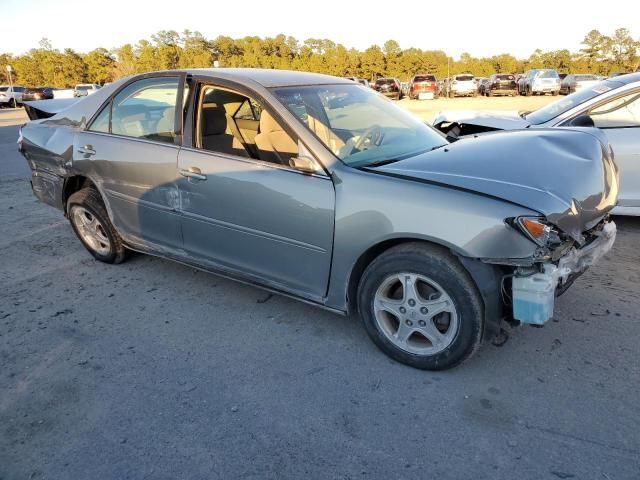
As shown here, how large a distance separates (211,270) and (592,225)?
2.53 m

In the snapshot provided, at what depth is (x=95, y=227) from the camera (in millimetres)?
4512

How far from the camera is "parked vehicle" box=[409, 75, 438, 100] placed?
1272 inches

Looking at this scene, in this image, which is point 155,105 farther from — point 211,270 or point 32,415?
point 32,415

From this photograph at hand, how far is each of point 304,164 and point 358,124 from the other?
849 mm

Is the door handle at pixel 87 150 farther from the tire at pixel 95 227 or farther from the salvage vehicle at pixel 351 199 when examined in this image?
the tire at pixel 95 227

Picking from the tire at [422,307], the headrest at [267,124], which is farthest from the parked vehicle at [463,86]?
the tire at [422,307]

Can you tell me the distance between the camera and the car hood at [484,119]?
5.37 meters

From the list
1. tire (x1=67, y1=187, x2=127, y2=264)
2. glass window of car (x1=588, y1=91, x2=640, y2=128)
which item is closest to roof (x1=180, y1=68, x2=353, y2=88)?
tire (x1=67, y1=187, x2=127, y2=264)

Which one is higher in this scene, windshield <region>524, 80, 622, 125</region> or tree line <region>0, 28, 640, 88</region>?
tree line <region>0, 28, 640, 88</region>

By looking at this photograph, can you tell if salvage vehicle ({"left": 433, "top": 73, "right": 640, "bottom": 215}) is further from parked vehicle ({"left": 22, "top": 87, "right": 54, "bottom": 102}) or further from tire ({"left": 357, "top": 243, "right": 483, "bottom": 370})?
parked vehicle ({"left": 22, "top": 87, "right": 54, "bottom": 102})

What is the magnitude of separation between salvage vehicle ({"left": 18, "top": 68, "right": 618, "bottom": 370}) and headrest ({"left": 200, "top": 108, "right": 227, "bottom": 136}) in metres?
0.01

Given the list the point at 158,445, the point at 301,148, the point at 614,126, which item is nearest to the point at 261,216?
the point at 301,148

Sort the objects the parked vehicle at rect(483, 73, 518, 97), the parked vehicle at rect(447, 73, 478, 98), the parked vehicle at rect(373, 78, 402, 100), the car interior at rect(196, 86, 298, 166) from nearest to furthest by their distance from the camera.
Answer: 1. the car interior at rect(196, 86, 298, 166)
2. the parked vehicle at rect(483, 73, 518, 97)
3. the parked vehicle at rect(373, 78, 402, 100)
4. the parked vehicle at rect(447, 73, 478, 98)

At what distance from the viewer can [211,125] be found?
11.7 feet
